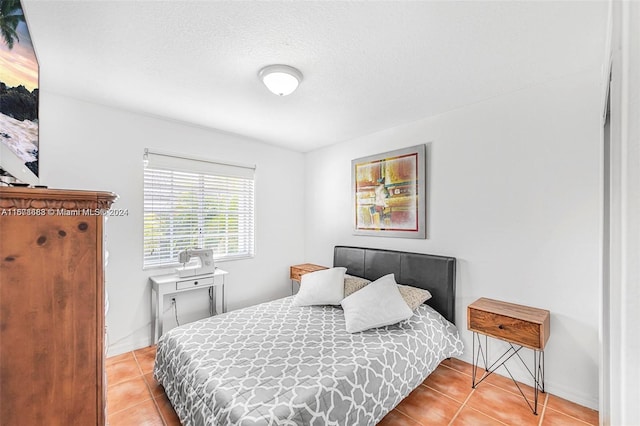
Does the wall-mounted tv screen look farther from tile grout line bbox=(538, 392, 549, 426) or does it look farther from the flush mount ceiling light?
tile grout line bbox=(538, 392, 549, 426)

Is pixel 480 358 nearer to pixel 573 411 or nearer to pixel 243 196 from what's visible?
pixel 573 411

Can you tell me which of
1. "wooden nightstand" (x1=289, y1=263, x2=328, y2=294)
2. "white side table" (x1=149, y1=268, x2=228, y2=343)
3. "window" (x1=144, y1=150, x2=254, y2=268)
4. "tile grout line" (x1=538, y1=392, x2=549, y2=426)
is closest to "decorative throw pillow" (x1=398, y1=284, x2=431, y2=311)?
"tile grout line" (x1=538, y1=392, x2=549, y2=426)

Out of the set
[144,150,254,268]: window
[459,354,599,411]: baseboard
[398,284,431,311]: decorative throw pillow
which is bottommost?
[459,354,599,411]: baseboard

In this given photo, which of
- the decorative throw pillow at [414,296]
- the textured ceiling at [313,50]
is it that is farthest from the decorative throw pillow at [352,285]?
the textured ceiling at [313,50]

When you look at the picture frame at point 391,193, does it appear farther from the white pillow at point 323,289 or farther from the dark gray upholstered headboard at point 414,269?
the white pillow at point 323,289

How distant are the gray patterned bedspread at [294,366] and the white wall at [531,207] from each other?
0.68 meters

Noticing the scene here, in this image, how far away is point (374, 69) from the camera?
2021 millimetres

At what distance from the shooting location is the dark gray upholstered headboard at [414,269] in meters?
2.65

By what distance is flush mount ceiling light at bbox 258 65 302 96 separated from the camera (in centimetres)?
196

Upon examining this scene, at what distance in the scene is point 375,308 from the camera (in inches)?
92.5

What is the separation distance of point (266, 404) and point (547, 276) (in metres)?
2.26

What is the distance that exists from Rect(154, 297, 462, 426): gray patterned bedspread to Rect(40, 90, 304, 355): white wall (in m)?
0.96

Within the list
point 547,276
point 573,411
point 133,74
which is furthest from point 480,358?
point 133,74

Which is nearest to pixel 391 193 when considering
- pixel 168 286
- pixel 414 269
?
pixel 414 269
